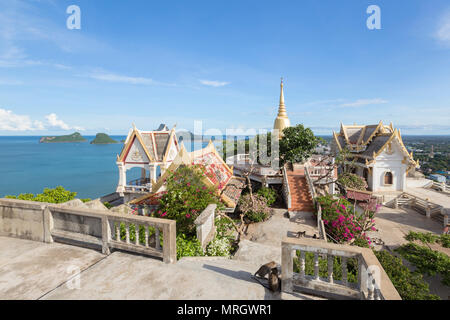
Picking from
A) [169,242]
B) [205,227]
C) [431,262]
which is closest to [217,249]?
[205,227]

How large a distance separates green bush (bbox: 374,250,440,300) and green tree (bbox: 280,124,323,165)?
49.3 ft

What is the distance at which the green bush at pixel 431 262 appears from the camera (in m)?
8.68

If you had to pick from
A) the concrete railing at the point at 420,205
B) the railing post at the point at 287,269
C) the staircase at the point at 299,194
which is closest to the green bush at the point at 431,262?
the staircase at the point at 299,194

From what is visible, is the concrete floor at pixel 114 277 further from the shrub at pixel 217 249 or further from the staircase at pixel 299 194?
the staircase at pixel 299 194

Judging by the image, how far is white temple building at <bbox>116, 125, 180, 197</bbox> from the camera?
1917 centimetres

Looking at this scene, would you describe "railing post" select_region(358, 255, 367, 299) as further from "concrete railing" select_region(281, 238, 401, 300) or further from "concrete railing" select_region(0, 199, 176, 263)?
"concrete railing" select_region(0, 199, 176, 263)

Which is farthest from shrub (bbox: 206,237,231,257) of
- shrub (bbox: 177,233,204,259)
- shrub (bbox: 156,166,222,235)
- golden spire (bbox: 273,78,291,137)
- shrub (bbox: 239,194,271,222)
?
golden spire (bbox: 273,78,291,137)

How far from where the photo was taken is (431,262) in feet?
29.6

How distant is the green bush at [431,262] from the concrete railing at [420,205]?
36.5 feet

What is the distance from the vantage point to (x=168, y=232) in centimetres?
491

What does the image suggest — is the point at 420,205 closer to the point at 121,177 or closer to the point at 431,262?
the point at 431,262

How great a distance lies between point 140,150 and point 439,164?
7646 centimetres

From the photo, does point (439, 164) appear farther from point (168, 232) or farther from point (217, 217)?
point (168, 232)
